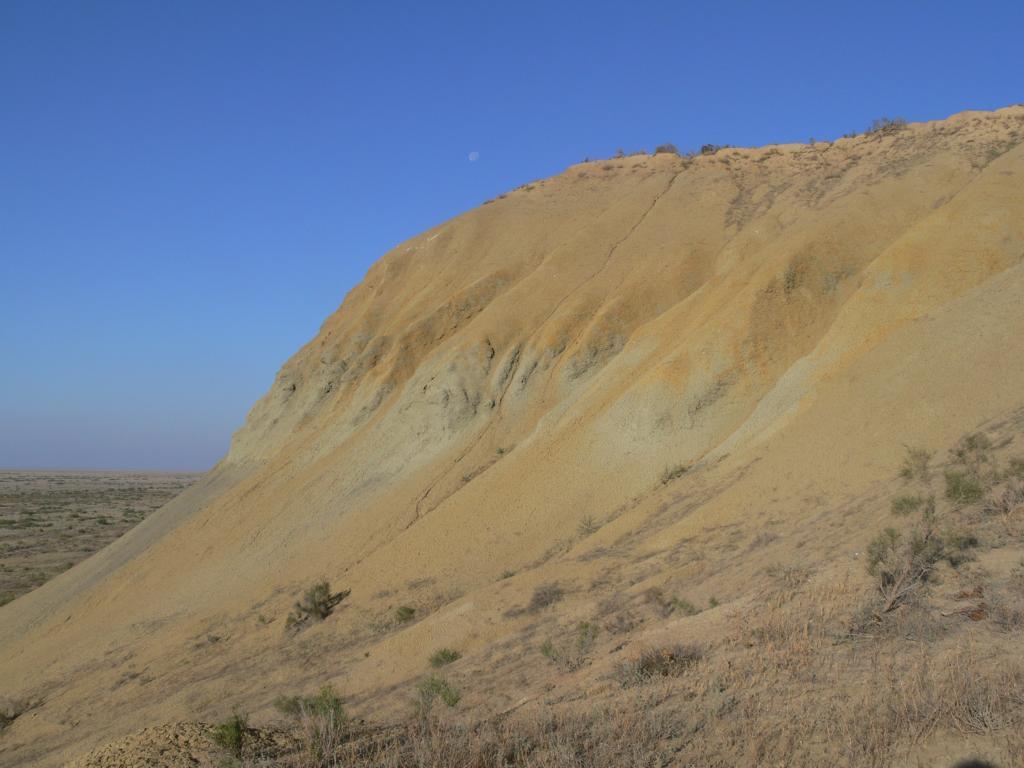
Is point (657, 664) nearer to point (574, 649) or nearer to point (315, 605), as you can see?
point (574, 649)

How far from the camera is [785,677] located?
7.04 meters

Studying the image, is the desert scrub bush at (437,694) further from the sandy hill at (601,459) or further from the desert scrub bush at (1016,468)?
the desert scrub bush at (1016,468)

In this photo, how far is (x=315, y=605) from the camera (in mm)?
18938

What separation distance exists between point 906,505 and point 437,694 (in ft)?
25.5

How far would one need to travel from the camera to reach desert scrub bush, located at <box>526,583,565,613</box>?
45.8 feet

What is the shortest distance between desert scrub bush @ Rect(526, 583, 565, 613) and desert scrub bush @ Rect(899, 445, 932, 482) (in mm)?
6717

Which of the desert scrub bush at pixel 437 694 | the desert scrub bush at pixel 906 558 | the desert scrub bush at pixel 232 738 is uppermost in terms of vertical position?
the desert scrub bush at pixel 906 558

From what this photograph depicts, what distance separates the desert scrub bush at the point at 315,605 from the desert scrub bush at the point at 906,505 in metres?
13.7

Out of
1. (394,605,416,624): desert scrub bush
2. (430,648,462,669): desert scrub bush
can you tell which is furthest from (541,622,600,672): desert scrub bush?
(394,605,416,624): desert scrub bush

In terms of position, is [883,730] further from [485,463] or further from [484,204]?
[484,204]

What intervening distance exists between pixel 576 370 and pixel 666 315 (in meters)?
3.85

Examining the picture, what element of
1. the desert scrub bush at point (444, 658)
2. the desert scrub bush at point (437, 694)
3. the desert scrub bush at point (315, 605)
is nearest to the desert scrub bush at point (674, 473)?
the desert scrub bush at point (444, 658)

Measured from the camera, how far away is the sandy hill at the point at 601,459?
1197cm

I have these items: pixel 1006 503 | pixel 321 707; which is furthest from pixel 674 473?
pixel 321 707
